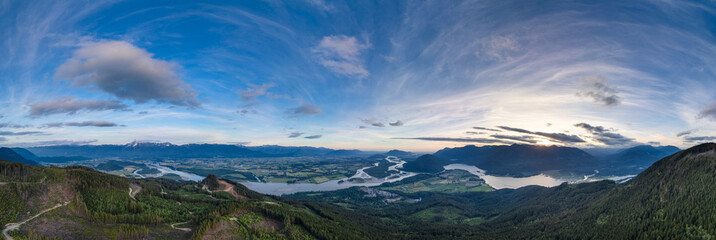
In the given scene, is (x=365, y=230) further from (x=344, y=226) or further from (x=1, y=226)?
(x=1, y=226)

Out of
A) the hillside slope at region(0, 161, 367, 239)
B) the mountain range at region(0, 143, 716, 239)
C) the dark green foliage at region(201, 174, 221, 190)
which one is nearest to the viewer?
the hillside slope at region(0, 161, 367, 239)

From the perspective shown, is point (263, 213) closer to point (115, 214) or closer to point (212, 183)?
point (115, 214)

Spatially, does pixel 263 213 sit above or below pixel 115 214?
below

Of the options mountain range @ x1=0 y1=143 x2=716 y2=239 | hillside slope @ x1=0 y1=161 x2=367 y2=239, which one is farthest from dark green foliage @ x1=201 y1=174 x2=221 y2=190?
hillside slope @ x1=0 y1=161 x2=367 y2=239

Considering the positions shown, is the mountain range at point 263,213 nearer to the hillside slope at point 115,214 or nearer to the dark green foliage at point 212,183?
the hillside slope at point 115,214

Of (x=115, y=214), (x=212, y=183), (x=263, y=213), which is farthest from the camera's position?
(x=212, y=183)

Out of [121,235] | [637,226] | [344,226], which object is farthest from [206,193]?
[637,226]

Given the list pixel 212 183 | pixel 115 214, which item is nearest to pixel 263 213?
pixel 115 214

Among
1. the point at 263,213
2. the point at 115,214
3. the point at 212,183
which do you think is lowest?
the point at 263,213

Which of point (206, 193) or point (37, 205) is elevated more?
point (37, 205)

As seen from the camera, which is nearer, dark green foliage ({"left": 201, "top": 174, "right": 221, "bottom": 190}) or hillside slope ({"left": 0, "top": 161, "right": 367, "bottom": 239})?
hillside slope ({"left": 0, "top": 161, "right": 367, "bottom": 239})

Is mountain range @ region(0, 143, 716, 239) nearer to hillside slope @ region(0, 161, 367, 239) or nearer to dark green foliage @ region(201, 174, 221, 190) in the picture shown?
hillside slope @ region(0, 161, 367, 239)
